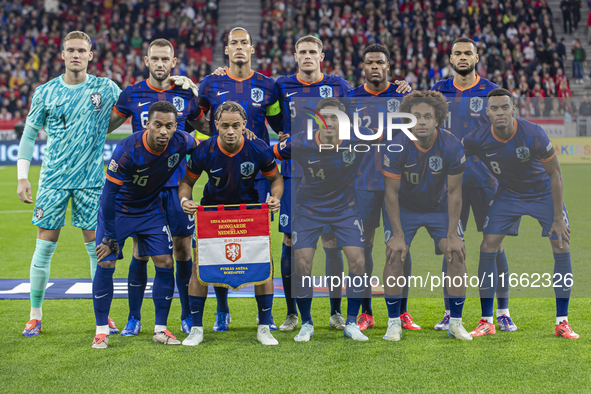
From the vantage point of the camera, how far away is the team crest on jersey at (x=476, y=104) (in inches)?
176

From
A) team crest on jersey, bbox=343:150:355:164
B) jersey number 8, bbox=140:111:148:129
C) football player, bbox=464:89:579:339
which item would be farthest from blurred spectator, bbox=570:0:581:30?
jersey number 8, bbox=140:111:148:129

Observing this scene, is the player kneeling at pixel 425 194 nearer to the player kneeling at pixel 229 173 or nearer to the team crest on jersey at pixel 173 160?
the player kneeling at pixel 229 173

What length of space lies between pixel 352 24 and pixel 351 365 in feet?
68.9

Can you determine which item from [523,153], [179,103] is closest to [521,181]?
[523,153]

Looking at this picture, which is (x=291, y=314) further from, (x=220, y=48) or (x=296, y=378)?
(x=220, y=48)

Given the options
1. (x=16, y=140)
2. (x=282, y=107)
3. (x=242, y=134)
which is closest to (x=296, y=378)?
(x=242, y=134)

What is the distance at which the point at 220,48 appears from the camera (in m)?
23.7

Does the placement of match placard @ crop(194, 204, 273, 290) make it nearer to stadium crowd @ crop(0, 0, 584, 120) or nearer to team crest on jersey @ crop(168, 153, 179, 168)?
team crest on jersey @ crop(168, 153, 179, 168)

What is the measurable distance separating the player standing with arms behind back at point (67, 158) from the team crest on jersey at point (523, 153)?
119 inches

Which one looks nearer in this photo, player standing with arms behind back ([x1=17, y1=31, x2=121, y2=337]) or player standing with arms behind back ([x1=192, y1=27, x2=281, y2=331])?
player standing with arms behind back ([x1=17, y1=31, x2=121, y2=337])

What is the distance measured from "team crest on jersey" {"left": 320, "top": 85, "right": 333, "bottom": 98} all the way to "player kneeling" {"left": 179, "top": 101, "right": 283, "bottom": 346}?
73cm

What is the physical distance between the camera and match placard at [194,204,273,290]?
4191 mm

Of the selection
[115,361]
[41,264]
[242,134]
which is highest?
[242,134]

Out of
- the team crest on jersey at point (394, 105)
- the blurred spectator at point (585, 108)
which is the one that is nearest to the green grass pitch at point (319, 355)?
the team crest on jersey at point (394, 105)
